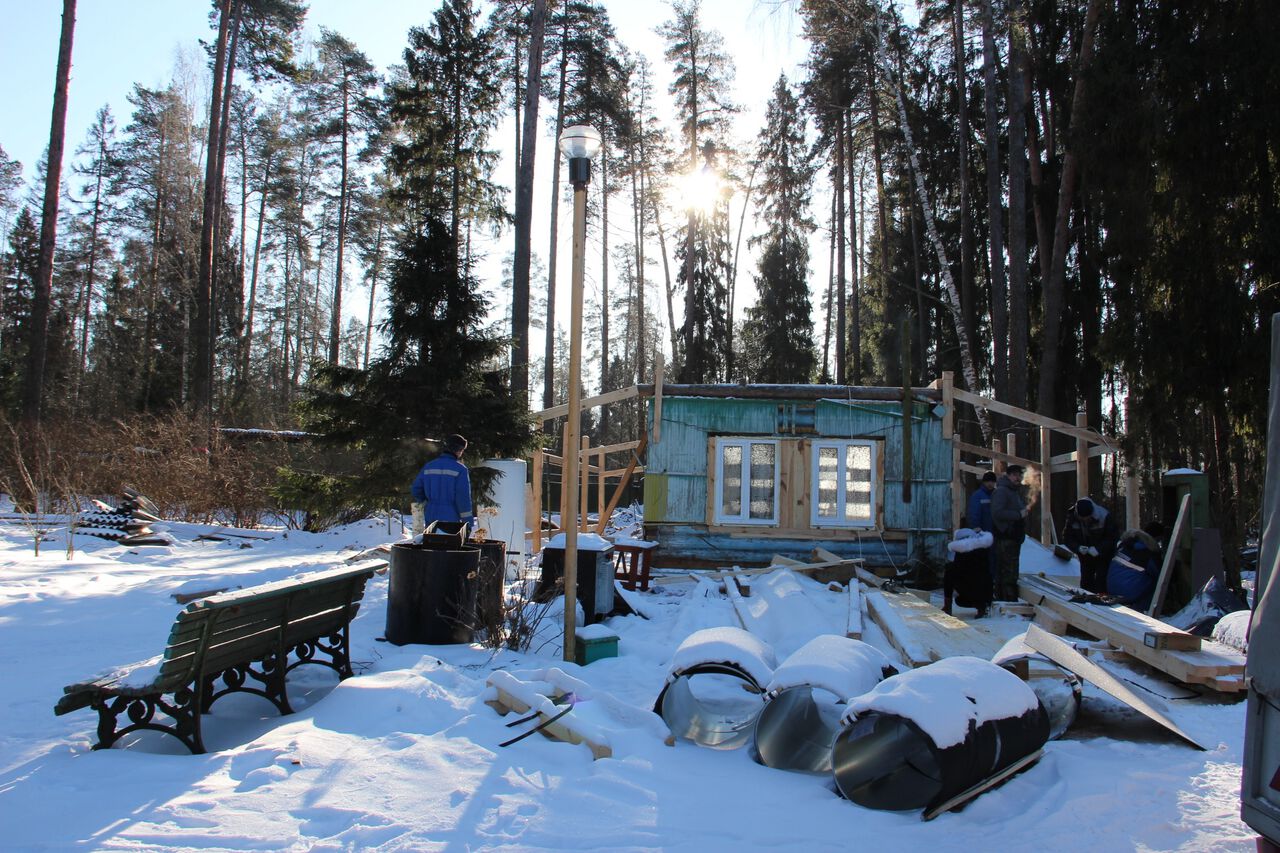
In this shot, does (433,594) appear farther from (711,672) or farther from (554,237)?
(554,237)

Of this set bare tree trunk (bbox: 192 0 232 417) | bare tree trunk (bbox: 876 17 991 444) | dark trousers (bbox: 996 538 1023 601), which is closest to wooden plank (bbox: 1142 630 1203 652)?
dark trousers (bbox: 996 538 1023 601)

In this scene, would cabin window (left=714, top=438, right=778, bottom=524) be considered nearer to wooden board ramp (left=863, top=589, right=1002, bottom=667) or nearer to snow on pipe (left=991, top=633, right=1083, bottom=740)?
wooden board ramp (left=863, top=589, right=1002, bottom=667)

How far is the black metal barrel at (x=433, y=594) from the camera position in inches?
272

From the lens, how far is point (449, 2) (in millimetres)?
20797

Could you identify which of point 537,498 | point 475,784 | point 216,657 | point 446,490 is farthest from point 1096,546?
point 216,657

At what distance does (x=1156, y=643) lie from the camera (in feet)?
21.4

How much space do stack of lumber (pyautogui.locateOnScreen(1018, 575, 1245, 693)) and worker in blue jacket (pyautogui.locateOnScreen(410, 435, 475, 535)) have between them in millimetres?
5565

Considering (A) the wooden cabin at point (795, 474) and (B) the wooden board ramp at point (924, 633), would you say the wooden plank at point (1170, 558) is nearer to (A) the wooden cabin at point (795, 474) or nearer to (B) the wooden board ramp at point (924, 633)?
(B) the wooden board ramp at point (924, 633)

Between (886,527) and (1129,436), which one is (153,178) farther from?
(1129,436)

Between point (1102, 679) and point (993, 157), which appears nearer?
point (1102, 679)

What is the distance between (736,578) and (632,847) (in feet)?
27.6

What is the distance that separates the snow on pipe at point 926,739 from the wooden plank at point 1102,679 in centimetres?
111

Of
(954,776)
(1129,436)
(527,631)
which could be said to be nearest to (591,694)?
(527,631)

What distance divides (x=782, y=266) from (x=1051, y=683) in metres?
30.5
